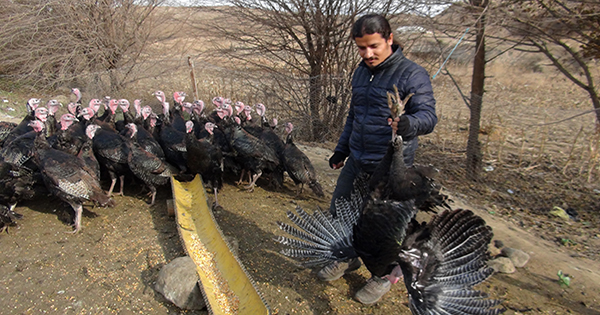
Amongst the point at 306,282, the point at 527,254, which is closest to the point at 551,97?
the point at 527,254

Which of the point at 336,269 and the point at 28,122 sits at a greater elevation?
the point at 28,122

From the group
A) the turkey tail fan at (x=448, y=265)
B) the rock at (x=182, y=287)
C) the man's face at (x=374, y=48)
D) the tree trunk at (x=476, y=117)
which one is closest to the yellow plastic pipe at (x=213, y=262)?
the rock at (x=182, y=287)

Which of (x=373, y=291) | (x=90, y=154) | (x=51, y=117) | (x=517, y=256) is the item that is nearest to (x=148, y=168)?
(x=90, y=154)

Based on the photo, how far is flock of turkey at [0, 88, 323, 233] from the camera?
13.1 ft

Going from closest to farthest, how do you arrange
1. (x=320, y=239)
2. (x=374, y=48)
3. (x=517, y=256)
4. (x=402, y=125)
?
(x=402, y=125) < (x=374, y=48) < (x=320, y=239) < (x=517, y=256)

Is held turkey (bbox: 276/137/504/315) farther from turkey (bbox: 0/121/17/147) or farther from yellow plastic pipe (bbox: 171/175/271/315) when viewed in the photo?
turkey (bbox: 0/121/17/147)

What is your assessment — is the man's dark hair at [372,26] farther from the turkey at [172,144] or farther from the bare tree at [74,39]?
the bare tree at [74,39]

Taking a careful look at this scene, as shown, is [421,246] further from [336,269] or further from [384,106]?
[384,106]

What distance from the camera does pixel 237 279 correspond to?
3127 mm

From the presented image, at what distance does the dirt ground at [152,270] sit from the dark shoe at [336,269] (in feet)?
0.22

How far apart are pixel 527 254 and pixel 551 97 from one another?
11.9m

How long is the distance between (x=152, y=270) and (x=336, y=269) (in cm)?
169

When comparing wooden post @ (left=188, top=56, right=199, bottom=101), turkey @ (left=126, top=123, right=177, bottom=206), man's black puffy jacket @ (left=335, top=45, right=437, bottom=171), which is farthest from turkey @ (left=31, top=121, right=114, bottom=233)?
wooden post @ (left=188, top=56, right=199, bottom=101)

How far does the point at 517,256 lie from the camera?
3.71 m
